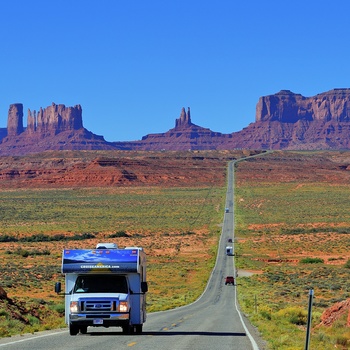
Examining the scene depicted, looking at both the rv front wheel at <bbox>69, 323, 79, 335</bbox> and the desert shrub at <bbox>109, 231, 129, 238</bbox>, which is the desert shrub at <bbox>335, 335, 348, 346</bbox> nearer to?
the rv front wheel at <bbox>69, 323, 79, 335</bbox>

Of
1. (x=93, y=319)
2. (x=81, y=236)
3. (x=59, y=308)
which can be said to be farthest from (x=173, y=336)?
(x=81, y=236)

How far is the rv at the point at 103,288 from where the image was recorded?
2105 centimetres

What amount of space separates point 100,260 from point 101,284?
30.6 inches

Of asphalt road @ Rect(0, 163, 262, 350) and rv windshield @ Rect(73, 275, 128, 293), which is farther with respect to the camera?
rv windshield @ Rect(73, 275, 128, 293)

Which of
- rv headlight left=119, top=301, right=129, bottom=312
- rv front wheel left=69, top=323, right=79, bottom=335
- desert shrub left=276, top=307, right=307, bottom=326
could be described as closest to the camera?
rv headlight left=119, top=301, right=129, bottom=312

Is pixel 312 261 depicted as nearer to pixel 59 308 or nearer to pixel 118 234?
pixel 118 234

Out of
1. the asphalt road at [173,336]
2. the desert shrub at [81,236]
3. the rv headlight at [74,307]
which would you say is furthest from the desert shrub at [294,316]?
the desert shrub at [81,236]

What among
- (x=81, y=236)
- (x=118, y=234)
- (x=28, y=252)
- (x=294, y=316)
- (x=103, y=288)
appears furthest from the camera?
(x=118, y=234)

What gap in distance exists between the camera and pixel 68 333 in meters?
22.4

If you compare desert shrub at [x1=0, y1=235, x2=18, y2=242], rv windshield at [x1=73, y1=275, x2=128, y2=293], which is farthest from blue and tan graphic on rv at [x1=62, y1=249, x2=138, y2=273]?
desert shrub at [x1=0, y1=235, x2=18, y2=242]

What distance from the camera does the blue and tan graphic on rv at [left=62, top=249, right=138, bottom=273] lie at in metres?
21.5

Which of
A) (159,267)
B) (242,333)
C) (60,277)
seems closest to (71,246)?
(159,267)

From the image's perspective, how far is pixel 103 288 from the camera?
861 inches

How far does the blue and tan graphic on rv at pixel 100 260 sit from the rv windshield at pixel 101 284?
451 mm
